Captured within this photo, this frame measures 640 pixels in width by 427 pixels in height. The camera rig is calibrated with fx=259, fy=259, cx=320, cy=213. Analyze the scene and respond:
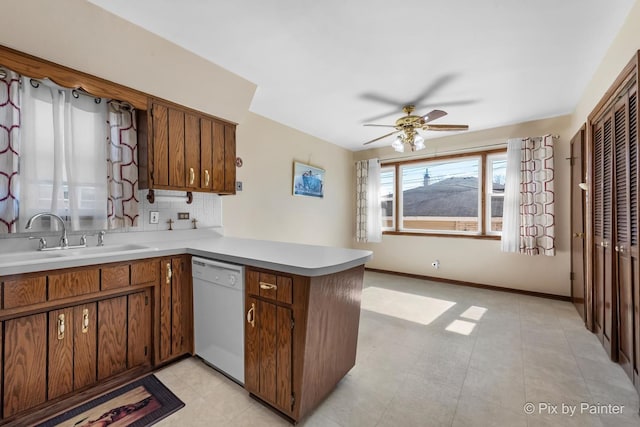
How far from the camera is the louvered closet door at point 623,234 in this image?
176 centimetres

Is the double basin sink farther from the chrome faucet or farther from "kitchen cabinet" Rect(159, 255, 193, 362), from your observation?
"kitchen cabinet" Rect(159, 255, 193, 362)

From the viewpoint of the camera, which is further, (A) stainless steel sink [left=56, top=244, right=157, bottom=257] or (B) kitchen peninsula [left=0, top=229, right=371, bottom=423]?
(A) stainless steel sink [left=56, top=244, right=157, bottom=257]

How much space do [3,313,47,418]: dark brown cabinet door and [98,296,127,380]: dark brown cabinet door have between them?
0.25 meters

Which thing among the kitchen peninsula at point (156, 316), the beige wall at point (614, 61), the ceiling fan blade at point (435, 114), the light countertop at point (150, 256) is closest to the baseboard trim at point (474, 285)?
the beige wall at point (614, 61)

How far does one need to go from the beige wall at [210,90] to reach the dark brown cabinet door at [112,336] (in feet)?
4.51

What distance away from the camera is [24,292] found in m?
1.36

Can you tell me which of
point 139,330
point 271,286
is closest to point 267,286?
point 271,286

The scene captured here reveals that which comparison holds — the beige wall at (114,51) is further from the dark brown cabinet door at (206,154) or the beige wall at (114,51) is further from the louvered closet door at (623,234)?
the louvered closet door at (623,234)

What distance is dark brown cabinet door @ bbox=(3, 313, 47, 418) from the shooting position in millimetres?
1347

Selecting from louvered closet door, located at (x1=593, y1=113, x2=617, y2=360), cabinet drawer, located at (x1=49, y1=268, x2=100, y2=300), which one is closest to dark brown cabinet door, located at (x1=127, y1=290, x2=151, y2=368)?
cabinet drawer, located at (x1=49, y1=268, x2=100, y2=300)

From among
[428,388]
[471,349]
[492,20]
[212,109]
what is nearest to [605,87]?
[492,20]

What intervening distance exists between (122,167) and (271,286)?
1.64 metres

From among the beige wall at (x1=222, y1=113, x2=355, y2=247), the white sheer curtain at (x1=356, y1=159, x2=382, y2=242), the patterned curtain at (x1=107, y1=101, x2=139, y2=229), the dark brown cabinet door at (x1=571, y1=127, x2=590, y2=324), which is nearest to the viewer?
the patterned curtain at (x1=107, y1=101, x2=139, y2=229)

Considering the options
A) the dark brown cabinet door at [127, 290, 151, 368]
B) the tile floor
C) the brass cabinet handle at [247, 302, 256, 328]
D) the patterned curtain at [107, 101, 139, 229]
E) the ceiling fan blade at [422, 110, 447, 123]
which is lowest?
the tile floor
